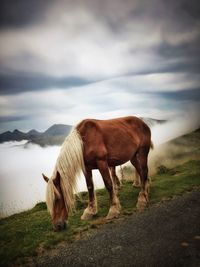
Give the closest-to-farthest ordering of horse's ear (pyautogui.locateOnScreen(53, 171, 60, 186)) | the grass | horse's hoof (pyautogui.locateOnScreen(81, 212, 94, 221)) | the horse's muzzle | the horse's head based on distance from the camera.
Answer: the grass
the horse's head
the horse's muzzle
horse's ear (pyautogui.locateOnScreen(53, 171, 60, 186))
horse's hoof (pyautogui.locateOnScreen(81, 212, 94, 221))

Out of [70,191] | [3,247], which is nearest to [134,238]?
[70,191]

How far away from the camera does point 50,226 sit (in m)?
6.45

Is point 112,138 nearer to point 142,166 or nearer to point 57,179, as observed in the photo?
point 142,166

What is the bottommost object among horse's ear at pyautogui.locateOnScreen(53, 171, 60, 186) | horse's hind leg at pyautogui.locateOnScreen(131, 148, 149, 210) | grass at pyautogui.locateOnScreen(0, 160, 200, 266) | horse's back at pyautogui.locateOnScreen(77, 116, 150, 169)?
grass at pyautogui.locateOnScreen(0, 160, 200, 266)

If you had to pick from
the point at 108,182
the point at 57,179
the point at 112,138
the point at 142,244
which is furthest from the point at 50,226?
the point at 112,138

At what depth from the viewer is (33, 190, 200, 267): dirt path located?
403cm

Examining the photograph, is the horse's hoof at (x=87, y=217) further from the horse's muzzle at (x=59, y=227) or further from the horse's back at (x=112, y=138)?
the horse's back at (x=112, y=138)

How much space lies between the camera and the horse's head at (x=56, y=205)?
559 cm

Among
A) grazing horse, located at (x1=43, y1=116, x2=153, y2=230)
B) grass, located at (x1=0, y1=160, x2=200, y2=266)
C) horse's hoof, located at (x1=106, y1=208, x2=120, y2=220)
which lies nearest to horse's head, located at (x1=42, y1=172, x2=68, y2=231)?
grazing horse, located at (x1=43, y1=116, x2=153, y2=230)

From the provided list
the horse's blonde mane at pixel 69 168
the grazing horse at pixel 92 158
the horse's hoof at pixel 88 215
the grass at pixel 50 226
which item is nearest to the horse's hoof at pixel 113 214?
the grazing horse at pixel 92 158

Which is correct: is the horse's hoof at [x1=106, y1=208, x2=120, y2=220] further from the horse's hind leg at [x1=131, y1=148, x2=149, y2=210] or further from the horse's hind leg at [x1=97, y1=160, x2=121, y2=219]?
the horse's hind leg at [x1=131, y1=148, x2=149, y2=210]

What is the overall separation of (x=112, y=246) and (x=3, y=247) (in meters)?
2.55

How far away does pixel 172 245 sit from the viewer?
4.35m

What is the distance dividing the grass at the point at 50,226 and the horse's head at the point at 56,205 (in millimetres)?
249
